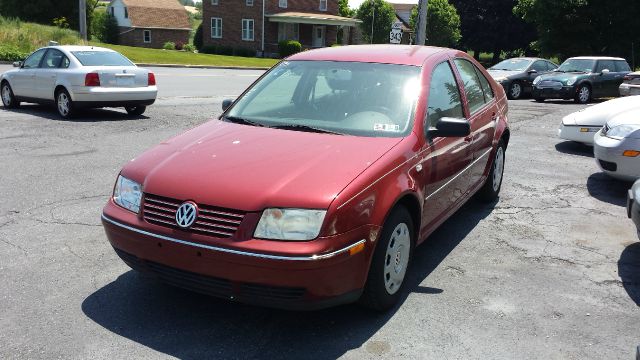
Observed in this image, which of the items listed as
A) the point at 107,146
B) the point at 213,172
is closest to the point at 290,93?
the point at 213,172

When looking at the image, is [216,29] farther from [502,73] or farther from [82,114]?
[82,114]

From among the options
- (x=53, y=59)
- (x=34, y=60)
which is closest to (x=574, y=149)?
(x=53, y=59)

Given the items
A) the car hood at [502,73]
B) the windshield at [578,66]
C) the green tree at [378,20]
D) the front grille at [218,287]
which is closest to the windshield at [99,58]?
the front grille at [218,287]

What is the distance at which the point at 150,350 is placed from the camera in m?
3.37

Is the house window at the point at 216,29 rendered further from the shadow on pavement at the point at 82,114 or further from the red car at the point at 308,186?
the red car at the point at 308,186

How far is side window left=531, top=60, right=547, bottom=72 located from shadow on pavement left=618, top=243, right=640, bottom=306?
53.4 ft

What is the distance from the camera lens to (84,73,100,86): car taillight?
11438 mm

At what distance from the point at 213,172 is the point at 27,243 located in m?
2.27

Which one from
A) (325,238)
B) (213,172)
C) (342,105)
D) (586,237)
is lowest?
(586,237)

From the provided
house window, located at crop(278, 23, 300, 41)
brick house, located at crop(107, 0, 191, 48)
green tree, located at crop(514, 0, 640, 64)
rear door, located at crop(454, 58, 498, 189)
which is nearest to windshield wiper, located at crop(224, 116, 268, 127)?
rear door, located at crop(454, 58, 498, 189)

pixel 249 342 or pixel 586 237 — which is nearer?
pixel 249 342

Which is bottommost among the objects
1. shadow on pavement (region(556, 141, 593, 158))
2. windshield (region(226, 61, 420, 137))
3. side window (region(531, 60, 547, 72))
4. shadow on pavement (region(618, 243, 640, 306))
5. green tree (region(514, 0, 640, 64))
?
shadow on pavement (region(618, 243, 640, 306))

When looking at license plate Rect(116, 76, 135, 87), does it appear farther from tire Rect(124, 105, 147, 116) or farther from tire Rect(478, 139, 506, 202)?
tire Rect(478, 139, 506, 202)

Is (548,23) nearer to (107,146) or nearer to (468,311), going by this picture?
(107,146)
